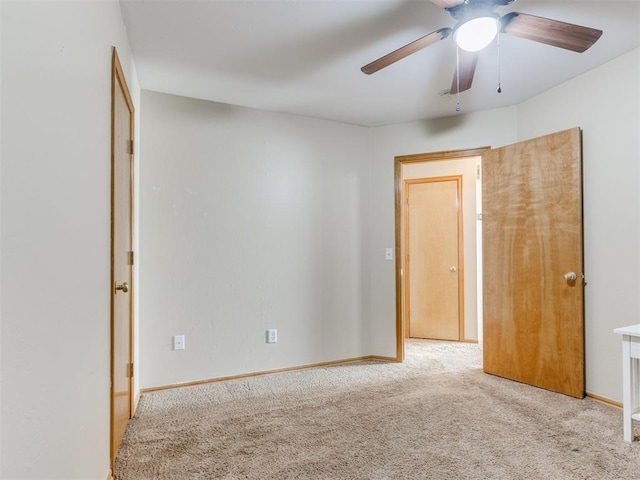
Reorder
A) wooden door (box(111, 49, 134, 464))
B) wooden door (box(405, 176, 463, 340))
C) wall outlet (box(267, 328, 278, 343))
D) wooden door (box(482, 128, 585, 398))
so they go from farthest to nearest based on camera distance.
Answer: wooden door (box(405, 176, 463, 340)), wall outlet (box(267, 328, 278, 343)), wooden door (box(482, 128, 585, 398)), wooden door (box(111, 49, 134, 464))

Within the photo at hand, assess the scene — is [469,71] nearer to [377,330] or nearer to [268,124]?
[268,124]

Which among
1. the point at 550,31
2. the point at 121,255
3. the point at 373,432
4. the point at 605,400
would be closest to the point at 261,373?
the point at 373,432

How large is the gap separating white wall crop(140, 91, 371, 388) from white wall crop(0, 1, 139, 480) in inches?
54.9

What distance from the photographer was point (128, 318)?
2.45 m

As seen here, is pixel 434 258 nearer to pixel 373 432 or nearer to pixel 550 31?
pixel 373 432

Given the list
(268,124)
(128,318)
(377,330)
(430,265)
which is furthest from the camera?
(430,265)

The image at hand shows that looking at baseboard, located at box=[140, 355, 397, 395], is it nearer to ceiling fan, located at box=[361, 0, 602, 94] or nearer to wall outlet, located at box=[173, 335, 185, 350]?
wall outlet, located at box=[173, 335, 185, 350]

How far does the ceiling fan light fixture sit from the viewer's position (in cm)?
176

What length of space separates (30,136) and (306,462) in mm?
1816

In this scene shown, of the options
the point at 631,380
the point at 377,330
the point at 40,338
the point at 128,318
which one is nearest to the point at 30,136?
the point at 40,338

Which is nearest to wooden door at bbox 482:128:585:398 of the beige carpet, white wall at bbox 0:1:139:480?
the beige carpet

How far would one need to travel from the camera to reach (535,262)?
3.05 metres

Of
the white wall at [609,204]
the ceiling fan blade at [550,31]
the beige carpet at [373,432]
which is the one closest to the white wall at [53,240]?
the beige carpet at [373,432]

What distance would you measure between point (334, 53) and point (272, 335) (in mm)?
2282
